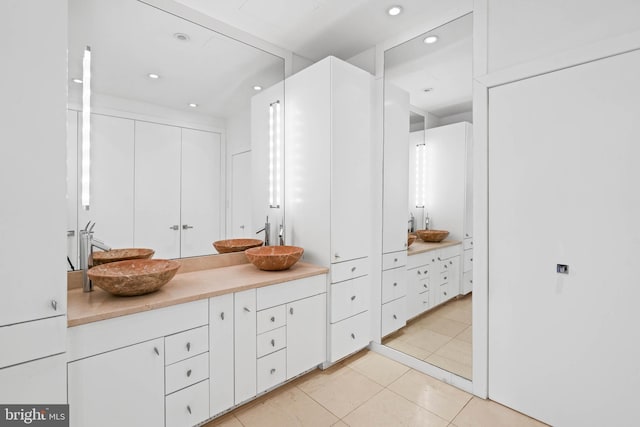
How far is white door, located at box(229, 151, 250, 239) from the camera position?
8.09 feet

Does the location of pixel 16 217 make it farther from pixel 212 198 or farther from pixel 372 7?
pixel 372 7

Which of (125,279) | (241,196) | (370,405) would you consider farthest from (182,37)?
(370,405)

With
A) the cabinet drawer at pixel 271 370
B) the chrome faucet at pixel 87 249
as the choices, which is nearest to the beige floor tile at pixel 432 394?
the cabinet drawer at pixel 271 370

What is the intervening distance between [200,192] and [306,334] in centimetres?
139

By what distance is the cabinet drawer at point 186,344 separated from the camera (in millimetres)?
1593

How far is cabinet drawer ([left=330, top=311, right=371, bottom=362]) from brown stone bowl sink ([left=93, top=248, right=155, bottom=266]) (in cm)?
152

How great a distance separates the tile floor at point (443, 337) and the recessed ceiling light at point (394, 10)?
7.28ft

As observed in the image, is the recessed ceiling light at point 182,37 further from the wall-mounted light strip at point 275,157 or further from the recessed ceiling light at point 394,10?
the recessed ceiling light at point 394,10

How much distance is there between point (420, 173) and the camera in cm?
→ 248

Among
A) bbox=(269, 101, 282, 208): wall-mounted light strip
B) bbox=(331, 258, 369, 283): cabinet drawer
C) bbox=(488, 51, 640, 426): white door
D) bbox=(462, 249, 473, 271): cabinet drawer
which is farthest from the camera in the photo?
bbox=(269, 101, 282, 208): wall-mounted light strip

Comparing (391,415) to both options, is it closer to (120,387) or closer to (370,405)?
(370,405)

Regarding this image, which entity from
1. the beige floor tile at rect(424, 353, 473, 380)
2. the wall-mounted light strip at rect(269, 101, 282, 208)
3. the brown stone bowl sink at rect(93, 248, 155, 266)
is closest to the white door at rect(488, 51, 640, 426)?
the beige floor tile at rect(424, 353, 473, 380)

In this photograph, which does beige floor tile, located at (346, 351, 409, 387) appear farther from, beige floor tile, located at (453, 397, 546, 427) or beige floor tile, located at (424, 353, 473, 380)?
beige floor tile, located at (453, 397, 546, 427)

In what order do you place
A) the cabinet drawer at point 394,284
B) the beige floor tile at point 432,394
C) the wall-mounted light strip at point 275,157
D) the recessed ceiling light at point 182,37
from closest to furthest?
the beige floor tile at point 432,394, the recessed ceiling light at point 182,37, the cabinet drawer at point 394,284, the wall-mounted light strip at point 275,157
